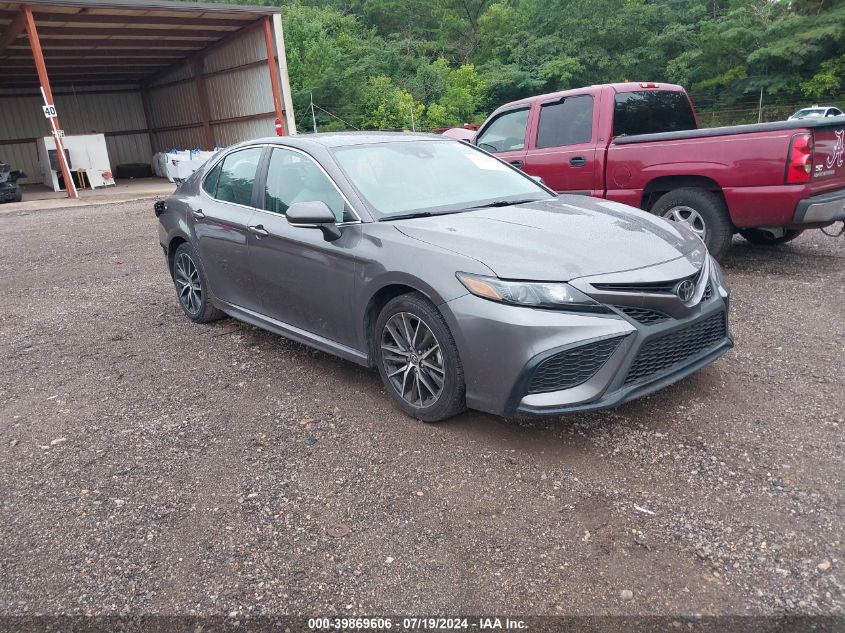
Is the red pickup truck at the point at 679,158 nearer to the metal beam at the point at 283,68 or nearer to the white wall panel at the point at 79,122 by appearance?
the metal beam at the point at 283,68

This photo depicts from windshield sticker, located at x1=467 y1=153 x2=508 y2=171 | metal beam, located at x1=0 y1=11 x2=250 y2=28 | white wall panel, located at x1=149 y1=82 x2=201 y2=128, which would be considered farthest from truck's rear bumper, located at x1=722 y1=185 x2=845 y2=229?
white wall panel, located at x1=149 y1=82 x2=201 y2=128

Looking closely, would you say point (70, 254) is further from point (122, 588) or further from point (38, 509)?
point (122, 588)

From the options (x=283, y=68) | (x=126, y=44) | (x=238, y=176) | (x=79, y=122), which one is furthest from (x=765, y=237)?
(x=79, y=122)

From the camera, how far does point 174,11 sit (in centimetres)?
1956

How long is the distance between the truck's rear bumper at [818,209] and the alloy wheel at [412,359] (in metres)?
3.94

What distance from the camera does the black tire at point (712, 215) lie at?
602 cm

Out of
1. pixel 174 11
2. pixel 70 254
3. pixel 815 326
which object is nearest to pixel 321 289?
pixel 815 326

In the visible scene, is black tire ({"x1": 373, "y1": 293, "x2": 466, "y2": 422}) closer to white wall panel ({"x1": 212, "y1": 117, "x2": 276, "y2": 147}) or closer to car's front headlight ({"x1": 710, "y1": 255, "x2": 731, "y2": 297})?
car's front headlight ({"x1": 710, "y1": 255, "x2": 731, "y2": 297})

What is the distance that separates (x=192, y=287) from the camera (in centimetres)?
560

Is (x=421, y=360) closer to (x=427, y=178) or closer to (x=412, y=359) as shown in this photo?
(x=412, y=359)

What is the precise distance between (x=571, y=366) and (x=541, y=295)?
0.36 metres

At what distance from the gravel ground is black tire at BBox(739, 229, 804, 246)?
99.5 inches

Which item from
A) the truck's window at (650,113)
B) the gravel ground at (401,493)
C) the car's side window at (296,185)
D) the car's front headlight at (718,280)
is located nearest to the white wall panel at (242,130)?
the truck's window at (650,113)

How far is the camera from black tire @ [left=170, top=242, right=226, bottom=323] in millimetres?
5363
